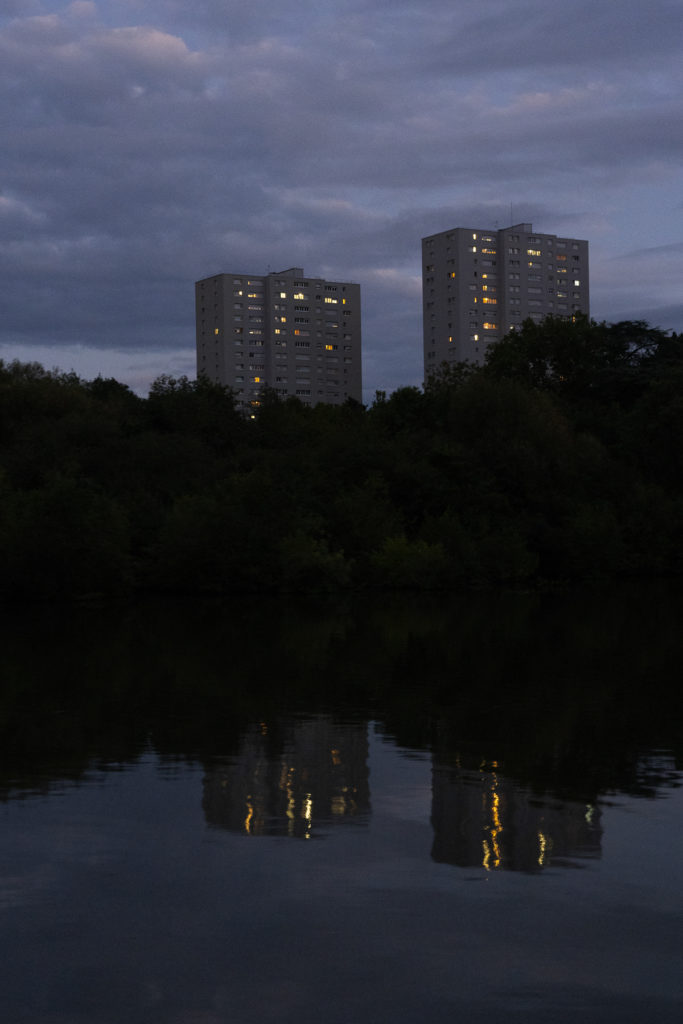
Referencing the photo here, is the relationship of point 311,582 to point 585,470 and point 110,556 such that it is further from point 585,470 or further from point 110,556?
point 585,470

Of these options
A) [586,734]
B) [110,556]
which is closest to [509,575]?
[110,556]

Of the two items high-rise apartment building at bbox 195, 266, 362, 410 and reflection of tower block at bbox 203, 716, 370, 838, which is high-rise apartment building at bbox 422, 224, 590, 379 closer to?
high-rise apartment building at bbox 195, 266, 362, 410

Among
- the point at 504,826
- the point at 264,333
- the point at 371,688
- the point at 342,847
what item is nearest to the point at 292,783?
the point at 342,847

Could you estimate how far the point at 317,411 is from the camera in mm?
73688

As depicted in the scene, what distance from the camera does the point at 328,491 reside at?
51.0 metres

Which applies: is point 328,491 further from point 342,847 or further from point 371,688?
point 342,847

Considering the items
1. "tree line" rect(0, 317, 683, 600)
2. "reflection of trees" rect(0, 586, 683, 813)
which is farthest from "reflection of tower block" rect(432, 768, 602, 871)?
"tree line" rect(0, 317, 683, 600)

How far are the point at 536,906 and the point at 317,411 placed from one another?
2668 inches

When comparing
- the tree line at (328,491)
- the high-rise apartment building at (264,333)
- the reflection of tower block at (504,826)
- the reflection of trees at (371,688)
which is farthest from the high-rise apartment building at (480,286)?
the reflection of tower block at (504,826)

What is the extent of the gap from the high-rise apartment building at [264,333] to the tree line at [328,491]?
410ft

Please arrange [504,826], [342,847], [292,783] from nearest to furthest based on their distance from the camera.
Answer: [342,847] < [504,826] < [292,783]

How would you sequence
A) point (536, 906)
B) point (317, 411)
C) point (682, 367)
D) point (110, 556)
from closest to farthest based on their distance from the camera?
point (536, 906) → point (110, 556) → point (682, 367) → point (317, 411)

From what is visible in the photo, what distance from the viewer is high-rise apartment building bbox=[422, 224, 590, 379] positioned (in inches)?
7057

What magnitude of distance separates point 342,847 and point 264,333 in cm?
19039
